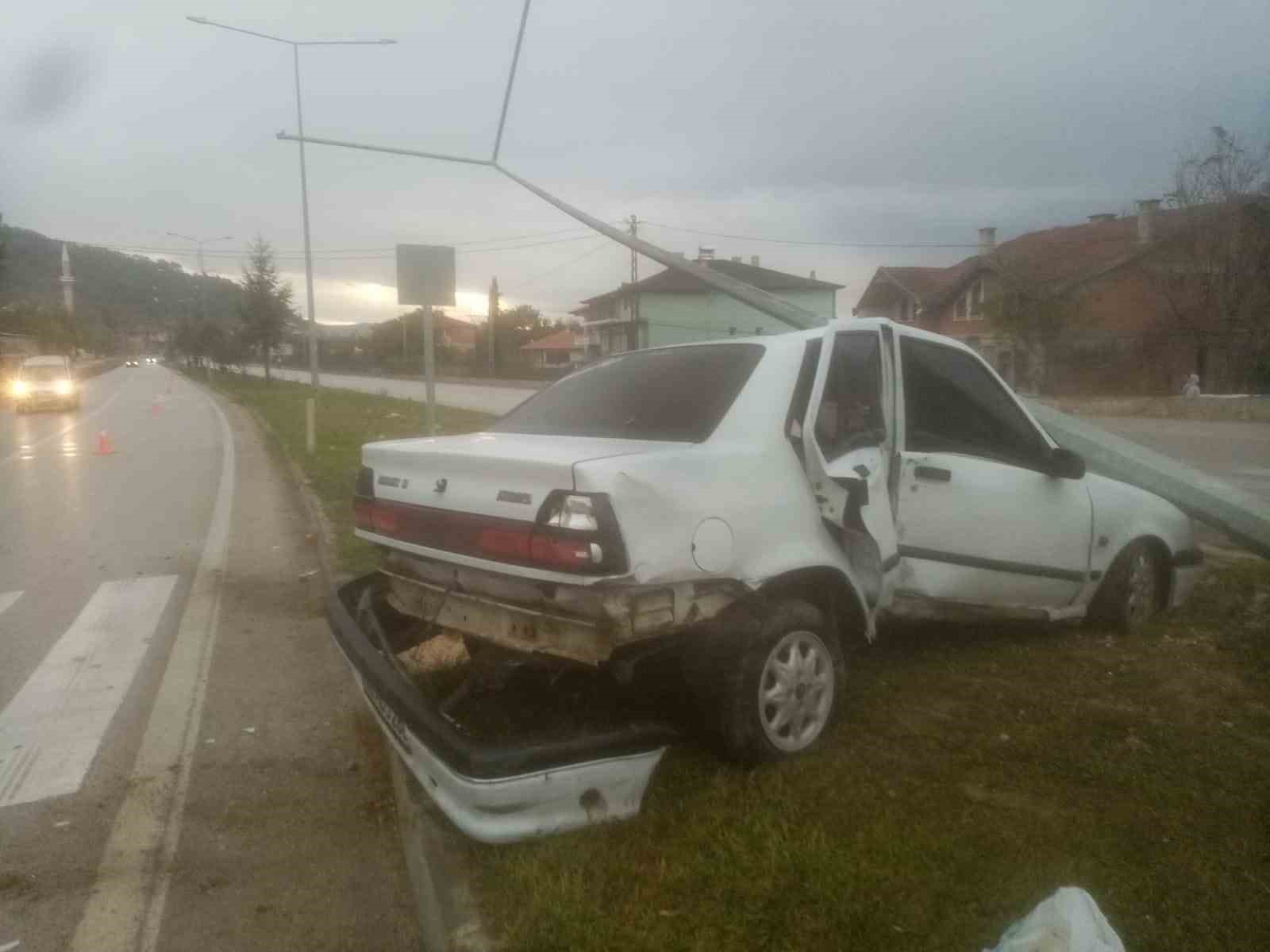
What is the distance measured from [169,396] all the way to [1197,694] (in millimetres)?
42233

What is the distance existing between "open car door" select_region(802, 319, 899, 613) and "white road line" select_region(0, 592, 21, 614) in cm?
579

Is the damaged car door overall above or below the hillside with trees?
below

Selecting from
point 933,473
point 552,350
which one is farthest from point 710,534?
point 552,350

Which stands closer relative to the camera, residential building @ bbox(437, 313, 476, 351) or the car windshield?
the car windshield

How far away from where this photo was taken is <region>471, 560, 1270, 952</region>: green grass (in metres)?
3.13

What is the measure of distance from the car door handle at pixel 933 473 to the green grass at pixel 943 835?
3.36 feet

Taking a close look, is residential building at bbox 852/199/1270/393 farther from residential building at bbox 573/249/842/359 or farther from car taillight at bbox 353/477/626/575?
car taillight at bbox 353/477/626/575

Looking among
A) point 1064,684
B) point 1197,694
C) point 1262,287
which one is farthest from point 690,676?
point 1262,287

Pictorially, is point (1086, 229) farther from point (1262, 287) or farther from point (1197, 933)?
point (1197, 933)

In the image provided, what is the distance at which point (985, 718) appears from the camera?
4.78 m

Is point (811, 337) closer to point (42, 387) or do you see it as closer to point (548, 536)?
point (548, 536)

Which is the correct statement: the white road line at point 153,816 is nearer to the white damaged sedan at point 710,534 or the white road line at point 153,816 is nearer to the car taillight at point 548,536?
the white damaged sedan at point 710,534

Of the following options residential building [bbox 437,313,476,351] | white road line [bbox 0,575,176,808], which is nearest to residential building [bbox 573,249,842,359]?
white road line [bbox 0,575,176,808]

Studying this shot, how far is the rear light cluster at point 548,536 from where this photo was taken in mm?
3531
